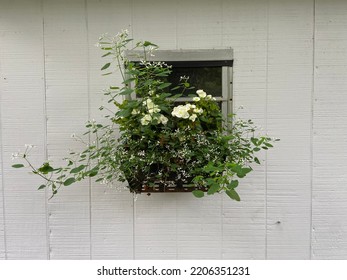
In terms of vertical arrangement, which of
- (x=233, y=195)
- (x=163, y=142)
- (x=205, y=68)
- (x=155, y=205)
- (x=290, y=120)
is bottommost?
(x=155, y=205)

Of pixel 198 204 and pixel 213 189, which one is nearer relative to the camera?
pixel 213 189

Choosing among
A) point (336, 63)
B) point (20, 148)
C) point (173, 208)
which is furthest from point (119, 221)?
point (336, 63)

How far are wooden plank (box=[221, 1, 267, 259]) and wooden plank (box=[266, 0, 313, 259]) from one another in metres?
0.04

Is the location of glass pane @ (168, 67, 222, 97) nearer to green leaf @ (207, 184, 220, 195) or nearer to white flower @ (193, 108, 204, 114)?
white flower @ (193, 108, 204, 114)

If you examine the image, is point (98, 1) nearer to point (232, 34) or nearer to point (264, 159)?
→ point (232, 34)

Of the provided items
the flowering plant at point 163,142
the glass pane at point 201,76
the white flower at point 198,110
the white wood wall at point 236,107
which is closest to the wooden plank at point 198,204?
the white wood wall at point 236,107

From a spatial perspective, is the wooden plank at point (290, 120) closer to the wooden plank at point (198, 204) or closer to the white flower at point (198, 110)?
the wooden plank at point (198, 204)

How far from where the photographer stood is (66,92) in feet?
6.43

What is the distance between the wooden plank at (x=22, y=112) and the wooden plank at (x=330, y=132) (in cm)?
159

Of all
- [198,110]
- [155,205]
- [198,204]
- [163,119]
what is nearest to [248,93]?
[198,110]

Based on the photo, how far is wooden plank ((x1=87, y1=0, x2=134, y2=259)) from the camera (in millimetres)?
1932

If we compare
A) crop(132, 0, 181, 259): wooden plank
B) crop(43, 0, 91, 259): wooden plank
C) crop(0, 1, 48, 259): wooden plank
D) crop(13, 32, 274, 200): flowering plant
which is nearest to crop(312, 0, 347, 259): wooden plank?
crop(13, 32, 274, 200): flowering plant

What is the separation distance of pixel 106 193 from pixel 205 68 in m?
0.94

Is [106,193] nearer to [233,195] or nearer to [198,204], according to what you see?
[198,204]
